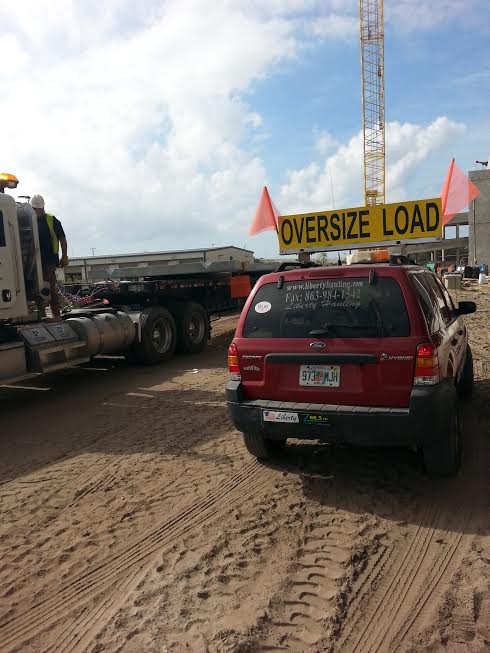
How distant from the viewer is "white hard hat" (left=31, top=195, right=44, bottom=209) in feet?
25.6

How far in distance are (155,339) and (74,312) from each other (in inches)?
72.1

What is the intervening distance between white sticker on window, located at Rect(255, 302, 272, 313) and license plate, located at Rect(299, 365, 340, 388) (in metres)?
0.62

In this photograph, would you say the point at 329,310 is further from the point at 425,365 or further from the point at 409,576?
the point at 409,576

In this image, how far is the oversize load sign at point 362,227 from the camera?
666cm

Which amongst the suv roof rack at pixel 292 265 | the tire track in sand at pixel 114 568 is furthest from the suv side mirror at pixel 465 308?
the tire track in sand at pixel 114 568

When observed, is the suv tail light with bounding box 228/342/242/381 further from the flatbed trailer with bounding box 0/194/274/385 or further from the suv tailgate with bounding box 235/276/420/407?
the flatbed trailer with bounding box 0/194/274/385

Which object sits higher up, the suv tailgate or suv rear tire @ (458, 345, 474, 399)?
the suv tailgate

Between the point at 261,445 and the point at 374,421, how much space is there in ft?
4.11

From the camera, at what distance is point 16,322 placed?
7777mm

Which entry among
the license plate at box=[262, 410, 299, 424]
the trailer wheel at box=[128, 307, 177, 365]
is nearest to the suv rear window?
the license plate at box=[262, 410, 299, 424]

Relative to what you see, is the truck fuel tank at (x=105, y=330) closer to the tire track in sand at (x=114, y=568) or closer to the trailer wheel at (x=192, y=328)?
the trailer wheel at (x=192, y=328)

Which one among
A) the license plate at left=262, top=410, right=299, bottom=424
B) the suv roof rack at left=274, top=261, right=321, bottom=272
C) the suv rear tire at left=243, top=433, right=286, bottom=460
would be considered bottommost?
the suv rear tire at left=243, top=433, right=286, bottom=460

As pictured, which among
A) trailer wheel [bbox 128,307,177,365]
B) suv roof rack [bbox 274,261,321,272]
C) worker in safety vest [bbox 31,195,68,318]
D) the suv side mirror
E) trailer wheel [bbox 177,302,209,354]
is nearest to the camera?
suv roof rack [bbox 274,261,321,272]

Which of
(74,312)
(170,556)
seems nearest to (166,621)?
(170,556)
